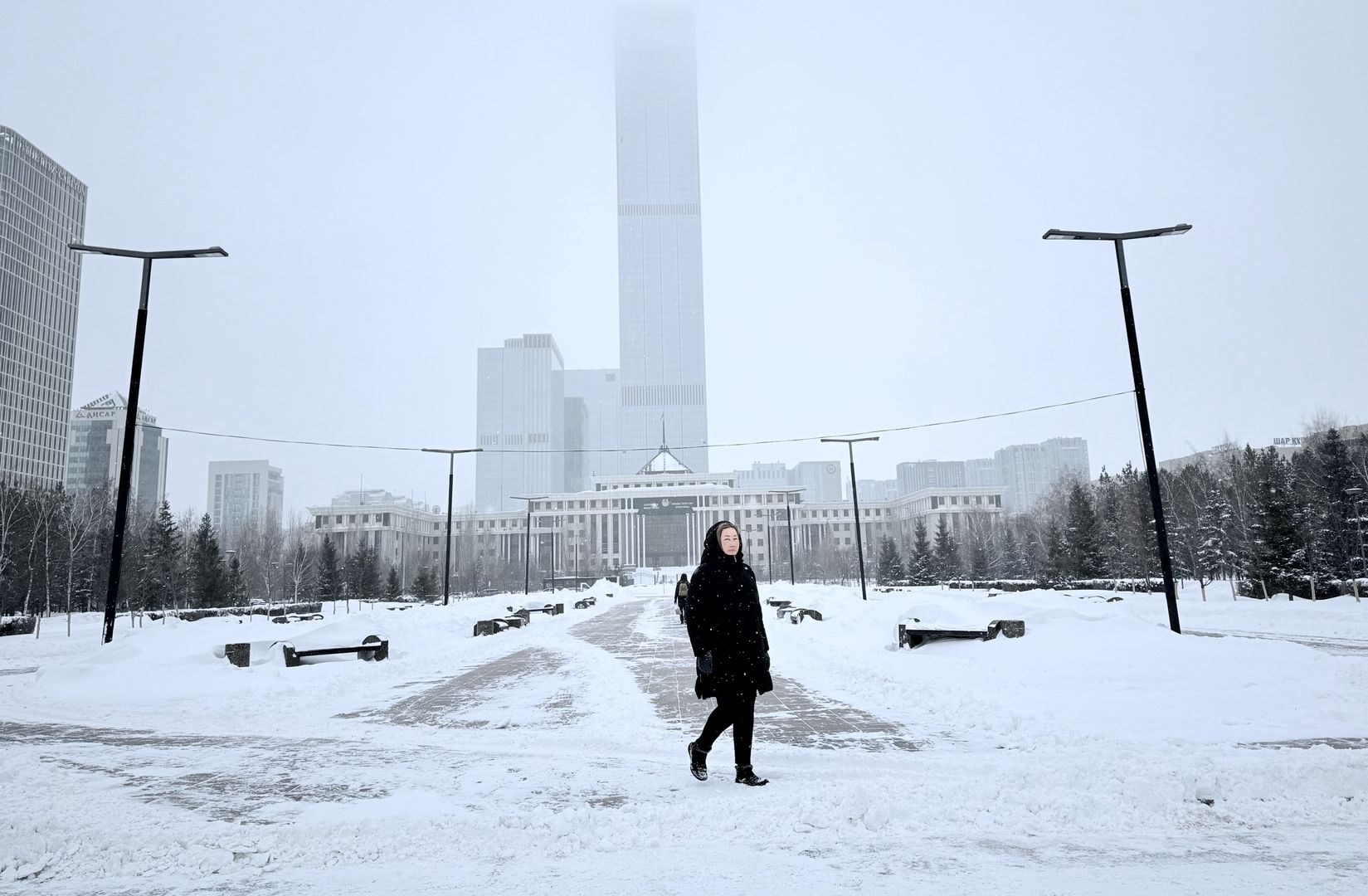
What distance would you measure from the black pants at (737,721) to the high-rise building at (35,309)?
446ft

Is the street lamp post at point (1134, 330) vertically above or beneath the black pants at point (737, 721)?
above

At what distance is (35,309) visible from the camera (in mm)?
116375

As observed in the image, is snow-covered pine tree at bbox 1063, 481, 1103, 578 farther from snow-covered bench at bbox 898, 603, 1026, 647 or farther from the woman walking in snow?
the woman walking in snow

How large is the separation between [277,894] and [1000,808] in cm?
382

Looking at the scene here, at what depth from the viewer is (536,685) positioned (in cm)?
1082

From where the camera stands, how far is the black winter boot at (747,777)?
5047mm

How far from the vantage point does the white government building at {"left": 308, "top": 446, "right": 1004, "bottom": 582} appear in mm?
109562

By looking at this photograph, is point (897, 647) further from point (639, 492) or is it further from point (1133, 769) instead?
point (639, 492)

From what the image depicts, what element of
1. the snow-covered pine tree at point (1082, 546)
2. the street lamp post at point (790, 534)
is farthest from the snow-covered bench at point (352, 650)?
the snow-covered pine tree at point (1082, 546)

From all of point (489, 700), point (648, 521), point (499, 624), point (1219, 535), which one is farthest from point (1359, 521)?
point (648, 521)

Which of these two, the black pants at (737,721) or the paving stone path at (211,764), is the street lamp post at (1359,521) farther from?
the paving stone path at (211,764)

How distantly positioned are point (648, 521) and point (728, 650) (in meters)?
106

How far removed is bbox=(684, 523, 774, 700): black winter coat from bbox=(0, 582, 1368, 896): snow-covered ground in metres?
0.68

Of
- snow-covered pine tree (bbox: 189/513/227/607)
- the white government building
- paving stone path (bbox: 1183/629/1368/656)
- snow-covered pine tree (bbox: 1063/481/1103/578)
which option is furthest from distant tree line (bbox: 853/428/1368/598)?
the white government building
